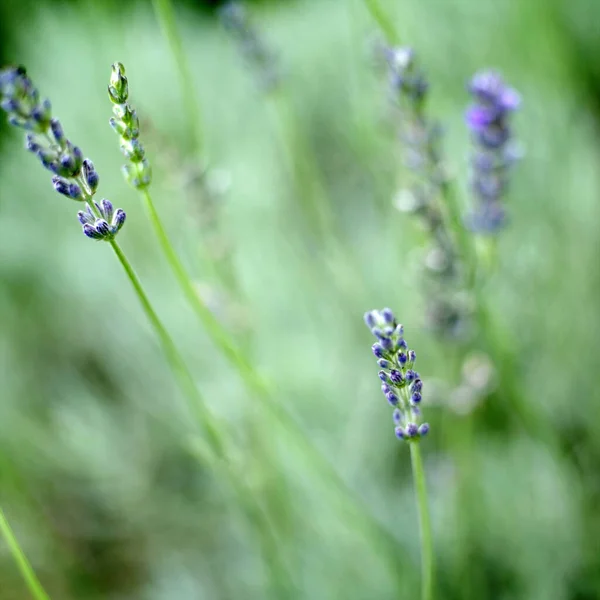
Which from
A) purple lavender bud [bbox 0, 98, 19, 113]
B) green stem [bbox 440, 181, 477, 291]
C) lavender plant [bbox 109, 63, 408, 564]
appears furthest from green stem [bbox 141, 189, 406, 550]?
green stem [bbox 440, 181, 477, 291]

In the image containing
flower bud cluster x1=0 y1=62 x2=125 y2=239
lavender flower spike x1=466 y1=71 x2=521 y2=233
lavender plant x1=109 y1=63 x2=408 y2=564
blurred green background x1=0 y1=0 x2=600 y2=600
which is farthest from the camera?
blurred green background x1=0 y1=0 x2=600 y2=600

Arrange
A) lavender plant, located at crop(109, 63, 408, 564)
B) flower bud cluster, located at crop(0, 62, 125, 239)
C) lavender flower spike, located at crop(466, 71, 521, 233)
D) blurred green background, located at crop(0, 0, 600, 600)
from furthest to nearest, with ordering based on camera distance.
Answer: blurred green background, located at crop(0, 0, 600, 600) → lavender flower spike, located at crop(466, 71, 521, 233) → lavender plant, located at crop(109, 63, 408, 564) → flower bud cluster, located at crop(0, 62, 125, 239)

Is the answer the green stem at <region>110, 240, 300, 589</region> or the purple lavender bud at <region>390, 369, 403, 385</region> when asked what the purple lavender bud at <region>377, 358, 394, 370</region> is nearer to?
the purple lavender bud at <region>390, 369, 403, 385</region>

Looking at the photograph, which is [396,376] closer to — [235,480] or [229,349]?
[229,349]

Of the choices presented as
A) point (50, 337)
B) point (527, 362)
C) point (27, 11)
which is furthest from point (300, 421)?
point (27, 11)

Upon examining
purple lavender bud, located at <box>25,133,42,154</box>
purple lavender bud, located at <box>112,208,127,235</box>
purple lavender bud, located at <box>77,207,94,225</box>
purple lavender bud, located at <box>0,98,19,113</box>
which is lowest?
purple lavender bud, located at <box>112,208,127,235</box>

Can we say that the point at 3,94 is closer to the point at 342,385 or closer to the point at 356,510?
the point at 356,510

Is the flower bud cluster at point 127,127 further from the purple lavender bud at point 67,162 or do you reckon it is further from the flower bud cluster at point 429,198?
the flower bud cluster at point 429,198
